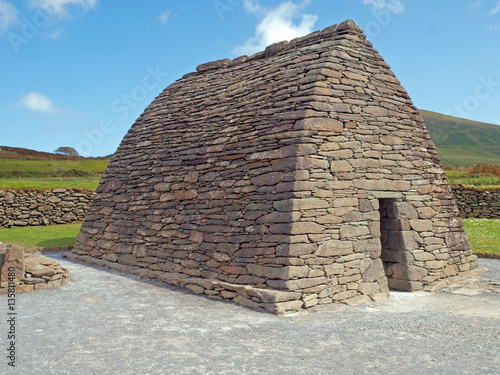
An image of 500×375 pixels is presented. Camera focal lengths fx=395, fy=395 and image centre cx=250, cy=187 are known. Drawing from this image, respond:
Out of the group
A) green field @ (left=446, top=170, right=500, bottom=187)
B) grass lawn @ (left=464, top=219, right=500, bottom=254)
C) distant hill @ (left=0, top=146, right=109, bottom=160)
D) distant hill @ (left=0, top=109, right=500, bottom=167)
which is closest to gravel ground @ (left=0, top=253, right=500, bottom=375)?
grass lawn @ (left=464, top=219, right=500, bottom=254)

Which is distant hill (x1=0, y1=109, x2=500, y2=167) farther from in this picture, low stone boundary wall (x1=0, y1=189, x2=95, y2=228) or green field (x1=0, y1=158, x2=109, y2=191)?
low stone boundary wall (x1=0, y1=189, x2=95, y2=228)

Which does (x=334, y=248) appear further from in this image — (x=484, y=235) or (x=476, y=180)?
(x=476, y=180)

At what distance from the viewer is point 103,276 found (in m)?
9.89

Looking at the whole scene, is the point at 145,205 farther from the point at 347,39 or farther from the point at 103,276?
the point at 347,39

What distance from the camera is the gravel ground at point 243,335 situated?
4617mm

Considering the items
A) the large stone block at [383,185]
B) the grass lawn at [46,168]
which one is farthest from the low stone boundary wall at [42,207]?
the large stone block at [383,185]

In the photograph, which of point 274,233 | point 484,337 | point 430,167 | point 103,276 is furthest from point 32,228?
point 484,337

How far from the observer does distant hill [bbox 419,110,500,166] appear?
8912 centimetres

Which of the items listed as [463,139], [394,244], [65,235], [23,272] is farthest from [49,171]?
[463,139]

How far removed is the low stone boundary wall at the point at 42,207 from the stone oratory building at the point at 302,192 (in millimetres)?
10940

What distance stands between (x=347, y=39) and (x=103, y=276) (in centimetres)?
808

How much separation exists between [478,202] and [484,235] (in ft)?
23.7

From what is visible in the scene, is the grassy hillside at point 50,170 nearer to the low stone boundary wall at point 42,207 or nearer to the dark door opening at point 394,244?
the low stone boundary wall at point 42,207

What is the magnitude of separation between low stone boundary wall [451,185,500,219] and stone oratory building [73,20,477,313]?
1446 centimetres
